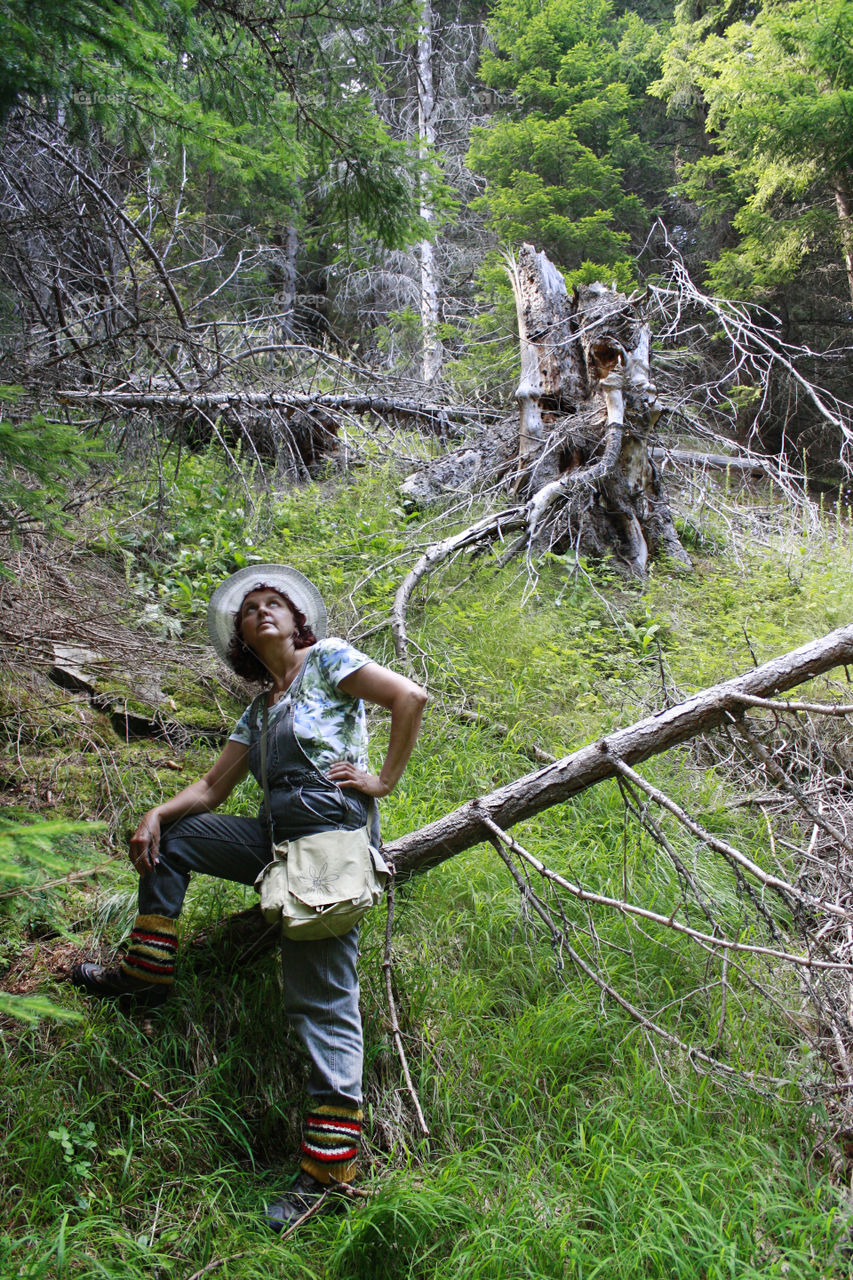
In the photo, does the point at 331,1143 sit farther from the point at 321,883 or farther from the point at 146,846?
the point at 146,846

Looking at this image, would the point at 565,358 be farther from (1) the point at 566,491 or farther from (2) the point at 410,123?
(2) the point at 410,123

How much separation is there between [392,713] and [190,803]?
830mm

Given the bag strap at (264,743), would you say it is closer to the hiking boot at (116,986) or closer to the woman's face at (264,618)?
the woman's face at (264,618)

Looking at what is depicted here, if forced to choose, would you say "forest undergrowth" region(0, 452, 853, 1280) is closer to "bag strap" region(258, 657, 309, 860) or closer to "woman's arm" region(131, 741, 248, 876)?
"woman's arm" region(131, 741, 248, 876)

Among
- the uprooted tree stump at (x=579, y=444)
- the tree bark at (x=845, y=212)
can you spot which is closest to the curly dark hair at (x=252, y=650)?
the uprooted tree stump at (x=579, y=444)

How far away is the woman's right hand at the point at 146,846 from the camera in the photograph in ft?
8.63

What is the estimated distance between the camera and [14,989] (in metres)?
2.78

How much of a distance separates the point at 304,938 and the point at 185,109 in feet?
9.93

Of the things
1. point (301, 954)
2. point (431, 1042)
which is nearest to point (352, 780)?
point (301, 954)

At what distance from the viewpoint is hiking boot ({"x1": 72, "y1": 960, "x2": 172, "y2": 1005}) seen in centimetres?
267

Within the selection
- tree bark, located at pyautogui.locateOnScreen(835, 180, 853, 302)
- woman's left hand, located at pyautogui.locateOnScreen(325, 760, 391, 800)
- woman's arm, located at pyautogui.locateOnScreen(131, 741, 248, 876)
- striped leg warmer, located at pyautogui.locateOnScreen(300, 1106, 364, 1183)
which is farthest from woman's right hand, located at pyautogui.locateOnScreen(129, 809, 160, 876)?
tree bark, located at pyautogui.locateOnScreen(835, 180, 853, 302)

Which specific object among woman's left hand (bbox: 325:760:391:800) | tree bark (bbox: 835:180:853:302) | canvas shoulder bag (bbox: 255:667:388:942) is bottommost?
canvas shoulder bag (bbox: 255:667:388:942)

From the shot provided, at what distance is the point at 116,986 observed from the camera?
2691 millimetres

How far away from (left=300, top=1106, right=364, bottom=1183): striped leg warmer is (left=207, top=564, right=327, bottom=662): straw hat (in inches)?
61.6
